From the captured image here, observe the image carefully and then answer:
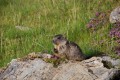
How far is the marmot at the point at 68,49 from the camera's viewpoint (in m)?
8.36

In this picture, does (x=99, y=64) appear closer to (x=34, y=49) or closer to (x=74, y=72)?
(x=74, y=72)

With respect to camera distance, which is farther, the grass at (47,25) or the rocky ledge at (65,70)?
the grass at (47,25)

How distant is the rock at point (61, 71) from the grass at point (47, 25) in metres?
1.52

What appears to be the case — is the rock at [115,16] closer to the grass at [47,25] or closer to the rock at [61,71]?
the grass at [47,25]

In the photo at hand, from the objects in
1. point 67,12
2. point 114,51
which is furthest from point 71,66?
point 67,12

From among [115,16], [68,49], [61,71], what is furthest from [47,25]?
[61,71]

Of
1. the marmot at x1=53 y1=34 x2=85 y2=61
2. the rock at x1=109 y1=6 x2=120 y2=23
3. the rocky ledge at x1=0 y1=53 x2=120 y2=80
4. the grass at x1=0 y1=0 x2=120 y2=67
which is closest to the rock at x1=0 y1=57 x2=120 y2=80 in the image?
the rocky ledge at x1=0 y1=53 x2=120 y2=80

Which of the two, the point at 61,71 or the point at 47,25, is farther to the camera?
the point at 47,25

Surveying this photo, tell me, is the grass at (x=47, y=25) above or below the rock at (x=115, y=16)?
below

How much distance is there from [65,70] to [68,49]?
2.44 ft

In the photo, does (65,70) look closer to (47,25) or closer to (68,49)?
(68,49)

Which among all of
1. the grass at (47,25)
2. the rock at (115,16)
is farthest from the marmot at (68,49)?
the rock at (115,16)

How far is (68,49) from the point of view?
8500 millimetres

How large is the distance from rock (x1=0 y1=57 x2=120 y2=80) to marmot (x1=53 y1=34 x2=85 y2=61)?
31 centimetres
